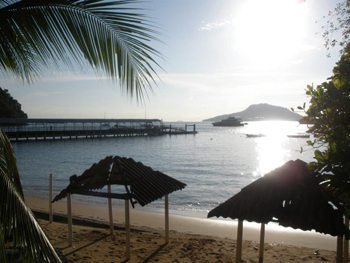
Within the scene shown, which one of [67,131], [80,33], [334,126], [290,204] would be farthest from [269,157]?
[80,33]

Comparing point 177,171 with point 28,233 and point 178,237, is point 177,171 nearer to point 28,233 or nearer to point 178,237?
point 178,237

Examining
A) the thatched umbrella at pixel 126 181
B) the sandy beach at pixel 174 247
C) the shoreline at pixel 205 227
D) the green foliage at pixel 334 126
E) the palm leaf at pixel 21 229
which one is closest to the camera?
the palm leaf at pixel 21 229

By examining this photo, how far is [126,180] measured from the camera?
28.3 feet

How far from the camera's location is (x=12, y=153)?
3.30 metres

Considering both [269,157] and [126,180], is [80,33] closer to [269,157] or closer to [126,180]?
[126,180]

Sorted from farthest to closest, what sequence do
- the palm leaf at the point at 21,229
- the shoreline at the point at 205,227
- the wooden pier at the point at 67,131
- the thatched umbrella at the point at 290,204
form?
the wooden pier at the point at 67,131
the shoreline at the point at 205,227
the thatched umbrella at the point at 290,204
the palm leaf at the point at 21,229

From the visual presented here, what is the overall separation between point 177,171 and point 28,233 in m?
38.7

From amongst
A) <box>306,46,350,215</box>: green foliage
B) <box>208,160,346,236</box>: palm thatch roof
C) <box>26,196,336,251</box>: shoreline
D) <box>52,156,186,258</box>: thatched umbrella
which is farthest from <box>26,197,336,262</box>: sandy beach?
<box>306,46,350,215</box>: green foliage

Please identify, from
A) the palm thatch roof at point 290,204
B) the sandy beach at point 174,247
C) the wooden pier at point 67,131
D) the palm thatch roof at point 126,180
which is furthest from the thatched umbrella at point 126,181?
the wooden pier at point 67,131

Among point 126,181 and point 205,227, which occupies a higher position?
point 126,181

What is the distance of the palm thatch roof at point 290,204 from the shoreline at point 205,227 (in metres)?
7.52

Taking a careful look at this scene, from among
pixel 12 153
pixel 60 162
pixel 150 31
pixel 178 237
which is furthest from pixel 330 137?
pixel 60 162

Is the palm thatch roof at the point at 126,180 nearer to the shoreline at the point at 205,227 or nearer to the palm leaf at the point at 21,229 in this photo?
the shoreline at the point at 205,227

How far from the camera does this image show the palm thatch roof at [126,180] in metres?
8.53
